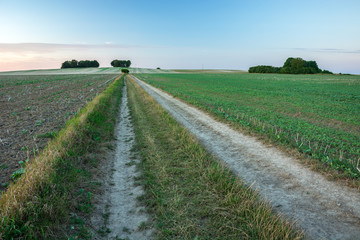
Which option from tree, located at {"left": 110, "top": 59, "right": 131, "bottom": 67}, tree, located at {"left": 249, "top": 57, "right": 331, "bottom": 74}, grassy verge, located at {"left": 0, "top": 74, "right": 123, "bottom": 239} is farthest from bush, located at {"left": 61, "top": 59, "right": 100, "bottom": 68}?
grassy verge, located at {"left": 0, "top": 74, "right": 123, "bottom": 239}

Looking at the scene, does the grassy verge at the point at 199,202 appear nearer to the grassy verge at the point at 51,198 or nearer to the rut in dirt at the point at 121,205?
the rut in dirt at the point at 121,205

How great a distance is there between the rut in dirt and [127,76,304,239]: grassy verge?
26cm

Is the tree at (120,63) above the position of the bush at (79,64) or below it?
above

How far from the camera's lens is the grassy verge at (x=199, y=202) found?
12.5ft

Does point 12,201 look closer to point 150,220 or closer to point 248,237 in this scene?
point 150,220

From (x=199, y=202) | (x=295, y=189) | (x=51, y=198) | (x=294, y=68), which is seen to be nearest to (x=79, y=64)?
(x=294, y=68)

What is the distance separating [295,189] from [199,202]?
Answer: 2549mm

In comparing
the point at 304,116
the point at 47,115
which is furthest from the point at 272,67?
the point at 47,115

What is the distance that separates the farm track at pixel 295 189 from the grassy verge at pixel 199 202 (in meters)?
0.53

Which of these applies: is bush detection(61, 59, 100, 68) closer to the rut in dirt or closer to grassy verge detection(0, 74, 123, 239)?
the rut in dirt

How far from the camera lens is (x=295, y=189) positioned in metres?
5.38

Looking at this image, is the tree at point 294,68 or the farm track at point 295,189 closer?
the farm track at point 295,189

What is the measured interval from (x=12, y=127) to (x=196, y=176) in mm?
9933

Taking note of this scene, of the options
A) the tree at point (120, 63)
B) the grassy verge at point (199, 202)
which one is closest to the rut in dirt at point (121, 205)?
the grassy verge at point (199, 202)
